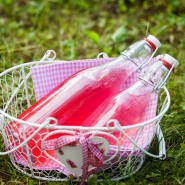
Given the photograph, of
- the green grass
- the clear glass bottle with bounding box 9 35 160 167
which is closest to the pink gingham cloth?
the clear glass bottle with bounding box 9 35 160 167

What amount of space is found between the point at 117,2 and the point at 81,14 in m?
0.16

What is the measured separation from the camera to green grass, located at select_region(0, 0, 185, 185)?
4.85 ft

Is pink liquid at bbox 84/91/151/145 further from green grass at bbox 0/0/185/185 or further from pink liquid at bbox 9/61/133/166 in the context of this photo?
green grass at bbox 0/0/185/185

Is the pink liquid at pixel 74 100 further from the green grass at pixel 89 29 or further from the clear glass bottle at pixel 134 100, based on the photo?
the green grass at pixel 89 29

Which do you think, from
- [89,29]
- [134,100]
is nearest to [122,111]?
[134,100]

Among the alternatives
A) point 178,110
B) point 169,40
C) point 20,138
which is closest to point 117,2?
point 169,40

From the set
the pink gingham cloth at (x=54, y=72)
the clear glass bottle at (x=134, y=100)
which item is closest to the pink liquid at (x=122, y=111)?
the clear glass bottle at (x=134, y=100)

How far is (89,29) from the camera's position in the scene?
5.61 feet

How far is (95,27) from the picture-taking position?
5.69 feet

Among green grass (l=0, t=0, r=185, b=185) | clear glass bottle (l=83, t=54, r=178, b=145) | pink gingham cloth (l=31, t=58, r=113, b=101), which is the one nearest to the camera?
clear glass bottle (l=83, t=54, r=178, b=145)

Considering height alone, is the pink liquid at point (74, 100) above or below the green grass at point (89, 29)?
above

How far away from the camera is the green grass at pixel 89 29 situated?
1.48 metres

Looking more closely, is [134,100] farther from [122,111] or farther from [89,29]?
[89,29]

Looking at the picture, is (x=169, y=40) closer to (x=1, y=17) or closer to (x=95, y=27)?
(x=95, y=27)
